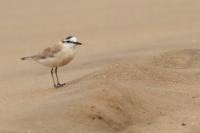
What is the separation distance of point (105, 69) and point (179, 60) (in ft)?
6.64

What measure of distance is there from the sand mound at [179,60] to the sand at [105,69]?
0.06ft

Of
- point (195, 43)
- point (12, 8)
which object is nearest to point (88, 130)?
point (195, 43)

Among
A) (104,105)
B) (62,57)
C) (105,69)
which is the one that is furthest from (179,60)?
(104,105)

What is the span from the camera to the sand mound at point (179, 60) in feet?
38.2

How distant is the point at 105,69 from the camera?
10516mm

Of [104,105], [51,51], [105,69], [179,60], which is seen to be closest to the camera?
[104,105]

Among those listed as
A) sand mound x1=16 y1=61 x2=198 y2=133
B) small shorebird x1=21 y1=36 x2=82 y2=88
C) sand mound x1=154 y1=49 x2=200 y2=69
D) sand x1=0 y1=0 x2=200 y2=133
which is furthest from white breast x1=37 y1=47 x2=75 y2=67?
sand mound x1=154 y1=49 x2=200 y2=69

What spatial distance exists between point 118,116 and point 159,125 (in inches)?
20.4

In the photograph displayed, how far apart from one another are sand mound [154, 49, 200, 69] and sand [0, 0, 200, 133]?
0.06 ft

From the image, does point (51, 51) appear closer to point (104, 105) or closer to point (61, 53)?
point (61, 53)

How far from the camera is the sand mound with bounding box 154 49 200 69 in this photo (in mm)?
11641

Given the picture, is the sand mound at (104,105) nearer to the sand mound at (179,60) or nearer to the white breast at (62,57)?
the white breast at (62,57)

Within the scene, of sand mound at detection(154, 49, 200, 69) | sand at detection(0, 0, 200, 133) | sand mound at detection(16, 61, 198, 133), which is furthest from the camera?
sand mound at detection(154, 49, 200, 69)

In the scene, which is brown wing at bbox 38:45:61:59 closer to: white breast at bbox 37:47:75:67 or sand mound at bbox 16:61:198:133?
white breast at bbox 37:47:75:67
